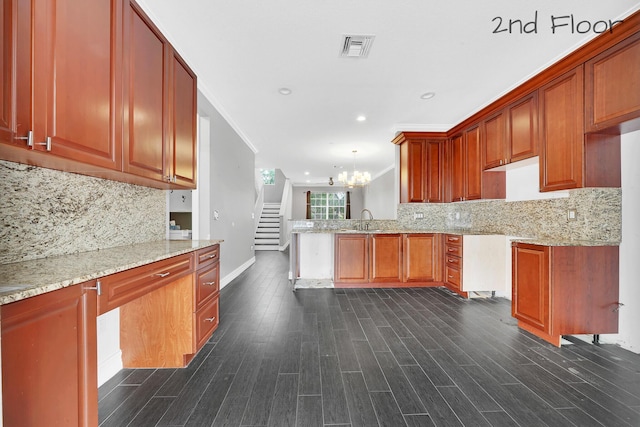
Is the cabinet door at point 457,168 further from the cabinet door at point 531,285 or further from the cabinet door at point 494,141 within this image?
the cabinet door at point 531,285

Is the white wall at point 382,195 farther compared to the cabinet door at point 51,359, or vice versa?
the white wall at point 382,195

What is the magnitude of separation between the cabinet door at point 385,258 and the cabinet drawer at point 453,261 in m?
0.71

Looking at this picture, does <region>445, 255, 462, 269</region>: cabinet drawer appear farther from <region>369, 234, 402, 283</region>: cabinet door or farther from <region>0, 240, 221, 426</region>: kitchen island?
<region>0, 240, 221, 426</region>: kitchen island

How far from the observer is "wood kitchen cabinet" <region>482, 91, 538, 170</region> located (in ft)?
9.79

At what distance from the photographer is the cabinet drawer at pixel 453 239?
3.84 m

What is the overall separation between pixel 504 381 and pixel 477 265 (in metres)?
2.12

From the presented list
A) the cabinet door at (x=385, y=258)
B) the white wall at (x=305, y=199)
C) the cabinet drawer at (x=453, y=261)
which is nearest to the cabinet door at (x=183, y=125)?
the cabinet door at (x=385, y=258)

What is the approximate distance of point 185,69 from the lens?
2.42 meters

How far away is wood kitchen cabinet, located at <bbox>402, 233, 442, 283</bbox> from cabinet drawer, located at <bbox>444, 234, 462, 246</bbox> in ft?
0.41

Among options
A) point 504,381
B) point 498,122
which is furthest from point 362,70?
point 504,381

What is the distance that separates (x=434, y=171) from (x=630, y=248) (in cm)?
267

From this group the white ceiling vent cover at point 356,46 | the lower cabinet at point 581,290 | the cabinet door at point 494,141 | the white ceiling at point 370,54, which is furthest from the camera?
the cabinet door at point 494,141

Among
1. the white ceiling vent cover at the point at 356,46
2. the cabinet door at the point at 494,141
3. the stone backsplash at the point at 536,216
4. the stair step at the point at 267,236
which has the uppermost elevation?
the white ceiling vent cover at the point at 356,46

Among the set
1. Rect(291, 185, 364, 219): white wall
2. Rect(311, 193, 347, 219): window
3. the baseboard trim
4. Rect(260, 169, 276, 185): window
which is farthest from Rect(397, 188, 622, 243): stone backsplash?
Rect(311, 193, 347, 219): window
